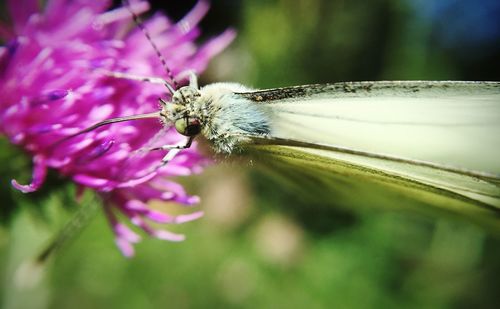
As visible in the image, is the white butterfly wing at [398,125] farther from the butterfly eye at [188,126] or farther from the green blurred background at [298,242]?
the green blurred background at [298,242]

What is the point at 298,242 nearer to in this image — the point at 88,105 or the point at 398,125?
the point at 398,125

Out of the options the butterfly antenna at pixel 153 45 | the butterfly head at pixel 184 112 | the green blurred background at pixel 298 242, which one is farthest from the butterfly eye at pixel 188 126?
the green blurred background at pixel 298 242

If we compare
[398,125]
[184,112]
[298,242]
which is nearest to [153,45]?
[184,112]

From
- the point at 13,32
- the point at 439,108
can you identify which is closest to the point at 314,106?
the point at 439,108

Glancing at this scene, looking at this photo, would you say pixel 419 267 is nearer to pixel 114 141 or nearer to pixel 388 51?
pixel 388 51

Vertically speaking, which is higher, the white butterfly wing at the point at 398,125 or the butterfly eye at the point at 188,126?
the white butterfly wing at the point at 398,125

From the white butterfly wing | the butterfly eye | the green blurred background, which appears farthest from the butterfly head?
the green blurred background
